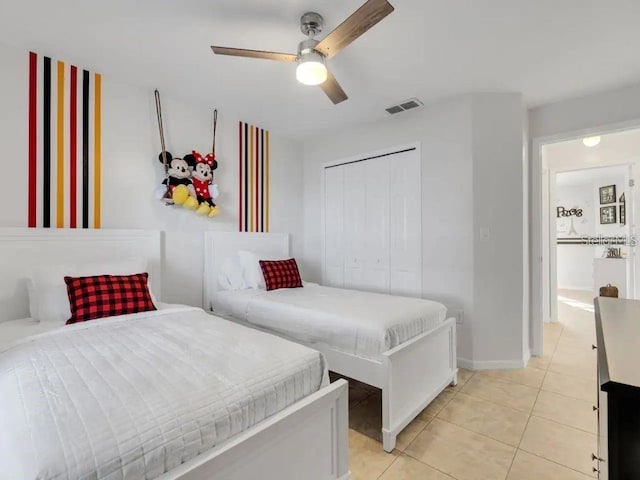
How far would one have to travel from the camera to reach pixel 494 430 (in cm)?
191

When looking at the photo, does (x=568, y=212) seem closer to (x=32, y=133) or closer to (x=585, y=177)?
(x=585, y=177)

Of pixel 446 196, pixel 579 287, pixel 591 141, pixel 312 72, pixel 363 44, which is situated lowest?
pixel 579 287

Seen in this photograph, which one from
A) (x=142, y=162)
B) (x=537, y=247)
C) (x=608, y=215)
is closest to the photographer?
(x=142, y=162)

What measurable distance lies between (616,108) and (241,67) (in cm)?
315

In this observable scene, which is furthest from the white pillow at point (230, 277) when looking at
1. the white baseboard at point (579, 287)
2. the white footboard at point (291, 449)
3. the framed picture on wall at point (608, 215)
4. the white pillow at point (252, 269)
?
the white baseboard at point (579, 287)

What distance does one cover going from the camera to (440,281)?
298 cm

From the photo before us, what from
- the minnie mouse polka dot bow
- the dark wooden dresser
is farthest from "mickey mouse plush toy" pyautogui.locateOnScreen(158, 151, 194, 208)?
the dark wooden dresser

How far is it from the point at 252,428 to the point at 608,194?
7746 millimetres

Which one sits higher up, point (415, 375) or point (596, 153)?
point (596, 153)

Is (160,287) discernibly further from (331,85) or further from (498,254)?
(498,254)

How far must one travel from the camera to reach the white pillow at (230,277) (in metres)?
3.08

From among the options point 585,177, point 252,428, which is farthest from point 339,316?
point 585,177

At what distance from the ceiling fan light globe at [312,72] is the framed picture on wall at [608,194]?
6.80 metres

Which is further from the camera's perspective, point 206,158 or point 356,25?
point 206,158
